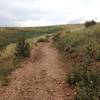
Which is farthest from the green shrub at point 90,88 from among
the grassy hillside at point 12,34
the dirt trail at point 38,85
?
the grassy hillside at point 12,34

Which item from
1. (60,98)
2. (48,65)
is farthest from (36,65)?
(60,98)

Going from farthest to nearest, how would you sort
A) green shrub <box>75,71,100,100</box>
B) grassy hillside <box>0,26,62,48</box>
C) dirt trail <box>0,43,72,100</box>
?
grassy hillside <box>0,26,62,48</box>, dirt trail <box>0,43,72,100</box>, green shrub <box>75,71,100,100</box>

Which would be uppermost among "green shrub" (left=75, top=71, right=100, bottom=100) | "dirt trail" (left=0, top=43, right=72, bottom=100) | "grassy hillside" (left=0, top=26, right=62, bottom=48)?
"green shrub" (left=75, top=71, right=100, bottom=100)

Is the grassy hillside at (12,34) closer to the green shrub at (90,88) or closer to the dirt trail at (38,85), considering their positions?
the dirt trail at (38,85)

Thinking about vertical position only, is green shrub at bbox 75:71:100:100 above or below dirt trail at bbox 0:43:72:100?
above

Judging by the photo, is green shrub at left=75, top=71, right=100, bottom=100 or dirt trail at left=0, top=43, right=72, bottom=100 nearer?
green shrub at left=75, top=71, right=100, bottom=100

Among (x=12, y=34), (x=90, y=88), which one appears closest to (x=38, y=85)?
(x=90, y=88)

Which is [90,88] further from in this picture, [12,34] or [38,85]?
[12,34]

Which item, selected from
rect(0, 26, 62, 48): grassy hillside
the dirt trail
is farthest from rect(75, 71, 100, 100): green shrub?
rect(0, 26, 62, 48): grassy hillside

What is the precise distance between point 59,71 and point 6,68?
2.86 m

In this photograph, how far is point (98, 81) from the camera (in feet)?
28.0

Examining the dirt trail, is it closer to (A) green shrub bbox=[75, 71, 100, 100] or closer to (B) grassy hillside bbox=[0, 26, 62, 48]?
(A) green shrub bbox=[75, 71, 100, 100]

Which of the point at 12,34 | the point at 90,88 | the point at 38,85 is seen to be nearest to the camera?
the point at 90,88

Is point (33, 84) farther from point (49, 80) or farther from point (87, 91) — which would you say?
point (87, 91)
